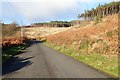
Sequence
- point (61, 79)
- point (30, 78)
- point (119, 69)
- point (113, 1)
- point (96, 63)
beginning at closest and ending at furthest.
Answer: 1. point (61, 79)
2. point (30, 78)
3. point (119, 69)
4. point (96, 63)
5. point (113, 1)

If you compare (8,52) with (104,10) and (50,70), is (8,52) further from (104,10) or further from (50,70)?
(104,10)

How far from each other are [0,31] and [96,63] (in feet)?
180

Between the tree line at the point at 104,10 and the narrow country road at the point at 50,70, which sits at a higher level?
the tree line at the point at 104,10

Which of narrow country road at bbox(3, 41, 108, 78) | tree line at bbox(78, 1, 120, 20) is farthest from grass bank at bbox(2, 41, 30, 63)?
tree line at bbox(78, 1, 120, 20)

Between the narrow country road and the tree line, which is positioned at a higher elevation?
the tree line

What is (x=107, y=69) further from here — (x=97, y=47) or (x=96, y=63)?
(x=97, y=47)

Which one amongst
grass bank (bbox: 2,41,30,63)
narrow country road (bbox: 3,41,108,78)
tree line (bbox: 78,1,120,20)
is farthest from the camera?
tree line (bbox: 78,1,120,20)

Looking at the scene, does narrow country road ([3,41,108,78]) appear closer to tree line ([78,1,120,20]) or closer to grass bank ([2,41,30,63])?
grass bank ([2,41,30,63])

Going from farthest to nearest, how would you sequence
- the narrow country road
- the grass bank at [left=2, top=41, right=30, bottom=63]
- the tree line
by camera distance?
the tree line, the grass bank at [left=2, top=41, right=30, bottom=63], the narrow country road

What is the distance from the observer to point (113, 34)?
3148 centimetres

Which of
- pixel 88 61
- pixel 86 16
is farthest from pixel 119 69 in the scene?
pixel 86 16

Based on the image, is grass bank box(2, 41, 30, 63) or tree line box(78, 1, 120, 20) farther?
tree line box(78, 1, 120, 20)

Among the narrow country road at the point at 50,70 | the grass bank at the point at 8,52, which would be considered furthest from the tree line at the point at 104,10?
the narrow country road at the point at 50,70

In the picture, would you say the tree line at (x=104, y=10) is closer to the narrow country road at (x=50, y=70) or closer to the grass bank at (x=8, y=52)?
the grass bank at (x=8, y=52)
